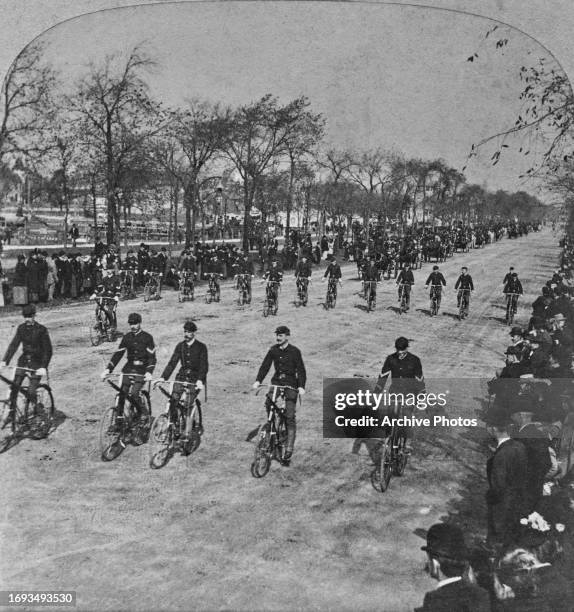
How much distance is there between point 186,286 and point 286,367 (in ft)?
6.41

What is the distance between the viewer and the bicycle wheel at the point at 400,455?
21.1 ft

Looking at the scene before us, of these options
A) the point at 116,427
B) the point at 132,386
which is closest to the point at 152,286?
the point at 132,386

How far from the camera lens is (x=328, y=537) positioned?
217 inches

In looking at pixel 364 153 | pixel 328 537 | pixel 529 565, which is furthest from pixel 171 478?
pixel 364 153

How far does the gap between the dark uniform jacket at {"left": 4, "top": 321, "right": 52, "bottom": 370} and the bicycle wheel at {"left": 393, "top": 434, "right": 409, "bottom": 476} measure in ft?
13.7

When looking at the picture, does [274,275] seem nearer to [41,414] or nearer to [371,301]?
[371,301]

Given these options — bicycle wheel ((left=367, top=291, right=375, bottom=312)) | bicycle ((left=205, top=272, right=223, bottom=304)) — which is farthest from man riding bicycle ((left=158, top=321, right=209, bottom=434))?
bicycle wheel ((left=367, top=291, right=375, bottom=312))

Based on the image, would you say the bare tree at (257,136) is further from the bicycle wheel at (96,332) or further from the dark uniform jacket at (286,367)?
the bicycle wheel at (96,332)

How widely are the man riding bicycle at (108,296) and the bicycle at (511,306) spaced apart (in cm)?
484

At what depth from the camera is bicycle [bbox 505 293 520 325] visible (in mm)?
7125

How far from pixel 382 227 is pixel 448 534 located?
149 inches

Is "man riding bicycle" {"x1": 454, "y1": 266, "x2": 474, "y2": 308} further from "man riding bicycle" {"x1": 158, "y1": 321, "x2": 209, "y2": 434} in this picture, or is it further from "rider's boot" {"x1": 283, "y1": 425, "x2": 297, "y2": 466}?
"man riding bicycle" {"x1": 158, "y1": 321, "x2": 209, "y2": 434}

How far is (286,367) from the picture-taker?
7.03 metres

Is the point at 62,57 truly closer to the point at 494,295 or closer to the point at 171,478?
the point at 171,478
